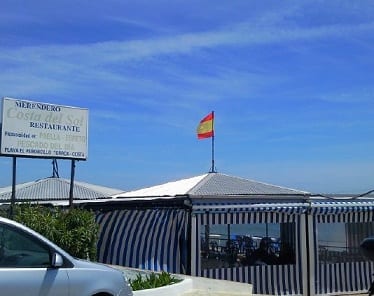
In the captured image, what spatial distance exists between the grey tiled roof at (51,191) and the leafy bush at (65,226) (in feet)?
20.3

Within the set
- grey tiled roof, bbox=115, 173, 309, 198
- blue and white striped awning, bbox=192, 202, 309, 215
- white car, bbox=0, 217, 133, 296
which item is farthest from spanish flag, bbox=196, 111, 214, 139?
white car, bbox=0, 217, 133, 296

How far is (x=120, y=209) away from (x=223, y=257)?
3542mm

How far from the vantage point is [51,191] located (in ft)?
68.7

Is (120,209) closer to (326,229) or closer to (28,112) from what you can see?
(28,112)

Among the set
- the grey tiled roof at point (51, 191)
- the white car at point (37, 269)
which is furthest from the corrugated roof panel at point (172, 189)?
the white car at point (37, 269)

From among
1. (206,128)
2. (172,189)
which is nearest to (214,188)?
(172,189)

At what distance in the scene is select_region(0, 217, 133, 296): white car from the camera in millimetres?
6750

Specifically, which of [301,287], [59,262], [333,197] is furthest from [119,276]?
[333,197]

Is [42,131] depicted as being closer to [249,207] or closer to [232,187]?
[249,207]

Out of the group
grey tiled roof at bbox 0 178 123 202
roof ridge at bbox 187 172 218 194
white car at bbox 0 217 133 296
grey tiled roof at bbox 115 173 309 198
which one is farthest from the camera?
grey tiled roof at bbox 0 178 123 202

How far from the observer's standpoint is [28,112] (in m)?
14.0

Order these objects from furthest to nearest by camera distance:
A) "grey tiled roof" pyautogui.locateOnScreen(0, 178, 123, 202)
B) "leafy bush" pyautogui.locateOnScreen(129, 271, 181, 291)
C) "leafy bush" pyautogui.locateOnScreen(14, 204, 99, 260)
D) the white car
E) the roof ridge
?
"grey tiled roof" pyautogui.locateOnScreen(0, 178, 123, 202)
the roof ridge
"leafy bush" pyautogui.locateOnScreen(14, 204, 99, 260)
"leafy bush" pyautogui.locateOnScreen(129, 271, 181, 291)
the white car

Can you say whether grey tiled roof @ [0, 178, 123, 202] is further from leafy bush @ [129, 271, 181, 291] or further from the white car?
the white car

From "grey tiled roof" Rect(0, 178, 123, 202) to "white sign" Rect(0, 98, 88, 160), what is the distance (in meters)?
5.35
